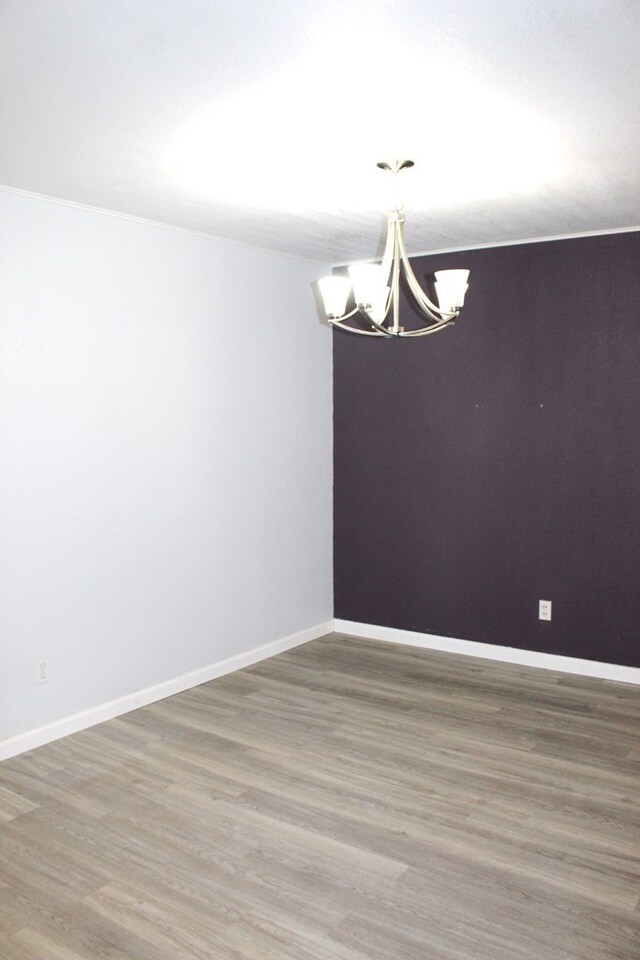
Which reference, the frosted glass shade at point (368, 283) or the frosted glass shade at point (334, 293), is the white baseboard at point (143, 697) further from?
the frosted glass shade at point (368, 283)

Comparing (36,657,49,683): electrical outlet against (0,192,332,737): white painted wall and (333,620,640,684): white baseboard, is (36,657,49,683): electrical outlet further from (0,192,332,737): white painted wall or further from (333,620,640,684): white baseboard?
(333,620,640,684): white baseboard

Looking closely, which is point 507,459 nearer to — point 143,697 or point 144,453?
point 144,453

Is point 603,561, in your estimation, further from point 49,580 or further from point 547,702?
point 49,580

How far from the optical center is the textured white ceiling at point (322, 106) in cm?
190

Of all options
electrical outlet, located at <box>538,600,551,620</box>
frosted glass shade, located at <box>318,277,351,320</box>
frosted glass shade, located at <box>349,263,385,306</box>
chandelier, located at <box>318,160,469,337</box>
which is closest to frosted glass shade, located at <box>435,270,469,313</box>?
chandelier, located at <box>318,160,469,337</box>

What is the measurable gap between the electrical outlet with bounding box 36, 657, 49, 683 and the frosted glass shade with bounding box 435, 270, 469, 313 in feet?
7.36

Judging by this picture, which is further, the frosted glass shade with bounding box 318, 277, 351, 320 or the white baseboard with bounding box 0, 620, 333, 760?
the white baseboard with bounding box 0, 620, 333, 760

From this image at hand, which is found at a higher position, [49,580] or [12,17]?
[12,17]

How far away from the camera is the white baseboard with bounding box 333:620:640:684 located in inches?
172

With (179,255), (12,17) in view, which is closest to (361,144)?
(12,17)

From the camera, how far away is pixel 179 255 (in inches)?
162

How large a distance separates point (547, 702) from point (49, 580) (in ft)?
8.07

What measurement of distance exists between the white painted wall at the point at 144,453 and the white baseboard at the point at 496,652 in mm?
356

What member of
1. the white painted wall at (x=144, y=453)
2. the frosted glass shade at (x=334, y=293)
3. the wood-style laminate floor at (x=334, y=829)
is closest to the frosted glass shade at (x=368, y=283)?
the frosted glass shade at (x=334, y=293)
